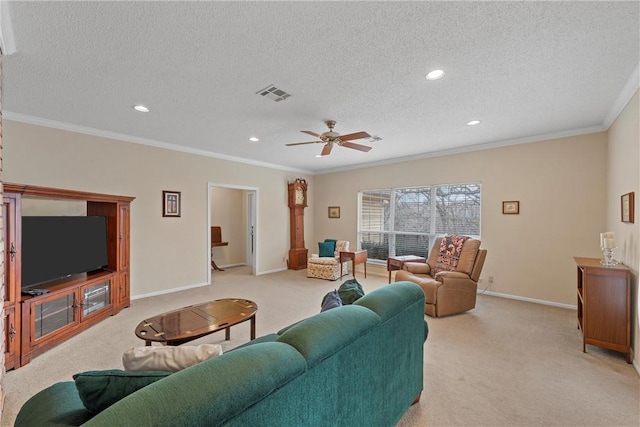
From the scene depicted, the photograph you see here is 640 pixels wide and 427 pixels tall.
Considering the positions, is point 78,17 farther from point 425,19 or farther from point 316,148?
point 316,148

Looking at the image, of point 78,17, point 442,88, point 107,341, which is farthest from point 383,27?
point 107,341

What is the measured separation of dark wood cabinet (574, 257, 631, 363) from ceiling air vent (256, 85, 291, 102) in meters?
3.44

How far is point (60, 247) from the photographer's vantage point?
3.06 m

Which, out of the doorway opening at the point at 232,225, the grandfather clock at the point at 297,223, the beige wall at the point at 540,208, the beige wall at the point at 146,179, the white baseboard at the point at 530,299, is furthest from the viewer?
the doorway opening at the point at 232,225

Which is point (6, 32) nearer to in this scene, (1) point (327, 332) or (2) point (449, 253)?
(1) point (327, 332)

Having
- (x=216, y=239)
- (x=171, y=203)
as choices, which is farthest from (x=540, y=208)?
(x=216, y=239)

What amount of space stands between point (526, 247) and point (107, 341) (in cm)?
571

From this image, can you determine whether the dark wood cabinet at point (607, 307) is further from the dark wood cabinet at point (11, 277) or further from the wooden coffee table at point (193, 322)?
the dark wood cabinet at point (11, 277)

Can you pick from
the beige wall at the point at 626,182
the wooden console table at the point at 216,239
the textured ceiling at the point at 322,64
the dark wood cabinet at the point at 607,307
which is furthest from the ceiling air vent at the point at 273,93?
the wooden console table at the point at 216,239

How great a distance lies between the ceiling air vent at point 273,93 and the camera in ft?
8.82

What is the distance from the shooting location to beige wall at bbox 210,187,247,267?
7.31 metres

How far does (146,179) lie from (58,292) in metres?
2.20

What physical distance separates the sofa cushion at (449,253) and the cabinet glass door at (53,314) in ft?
15.3

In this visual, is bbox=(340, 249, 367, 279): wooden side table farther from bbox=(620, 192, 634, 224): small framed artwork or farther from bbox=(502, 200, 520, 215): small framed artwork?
A: bbox=(620, 192, 634, 224): small framed artwork
